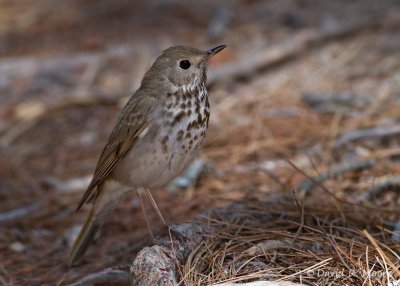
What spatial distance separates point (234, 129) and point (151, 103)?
2.12 metres

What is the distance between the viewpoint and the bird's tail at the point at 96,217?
158 inches

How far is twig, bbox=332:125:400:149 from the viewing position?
500cm

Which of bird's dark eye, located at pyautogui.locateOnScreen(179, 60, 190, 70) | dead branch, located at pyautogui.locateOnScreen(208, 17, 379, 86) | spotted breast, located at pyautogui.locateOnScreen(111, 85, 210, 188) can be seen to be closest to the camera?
spotted breast, located at pyautogui.locateOnScreen(111, 85, 210, 188)

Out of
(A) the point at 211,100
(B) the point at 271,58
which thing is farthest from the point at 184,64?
(B) the point at 271,58

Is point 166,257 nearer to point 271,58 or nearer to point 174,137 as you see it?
point 174,137

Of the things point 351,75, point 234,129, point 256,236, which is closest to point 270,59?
point 351,75

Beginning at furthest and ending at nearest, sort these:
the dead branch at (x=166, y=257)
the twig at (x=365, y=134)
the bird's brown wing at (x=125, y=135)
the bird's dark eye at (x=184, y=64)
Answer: the twig at (x=365, y=134), the bird's dark eye at (x=184, y=64), the bird's brown wing at (x=125, y=135), the dead branch at (x=166, y=257)

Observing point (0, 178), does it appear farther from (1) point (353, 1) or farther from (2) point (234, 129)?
(1) point (353, 1)

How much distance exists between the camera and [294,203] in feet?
12.9

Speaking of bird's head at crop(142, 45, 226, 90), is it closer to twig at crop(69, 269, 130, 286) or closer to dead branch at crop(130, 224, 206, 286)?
dead branch at crop(130, 224, 206, 286)

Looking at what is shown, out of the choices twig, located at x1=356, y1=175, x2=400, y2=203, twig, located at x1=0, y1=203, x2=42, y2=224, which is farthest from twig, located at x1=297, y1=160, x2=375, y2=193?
twig, located at x1=0, y1=203, x2=42, y2=224

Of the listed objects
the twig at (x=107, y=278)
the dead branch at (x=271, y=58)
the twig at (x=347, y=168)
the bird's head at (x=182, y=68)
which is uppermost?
the bird's head at (x=182, y=68)

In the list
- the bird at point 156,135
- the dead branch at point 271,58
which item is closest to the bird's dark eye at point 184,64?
the bird at point 156,135

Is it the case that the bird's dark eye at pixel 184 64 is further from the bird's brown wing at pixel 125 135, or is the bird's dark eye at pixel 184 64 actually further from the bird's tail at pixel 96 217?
the bird's tail at pixel 96 217
